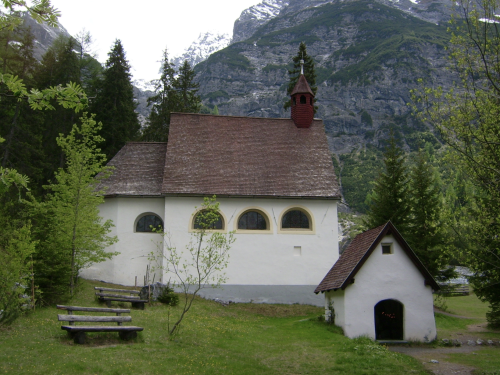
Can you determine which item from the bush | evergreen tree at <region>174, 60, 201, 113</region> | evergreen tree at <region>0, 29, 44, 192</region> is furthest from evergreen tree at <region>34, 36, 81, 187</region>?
the bush

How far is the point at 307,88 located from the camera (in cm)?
2819

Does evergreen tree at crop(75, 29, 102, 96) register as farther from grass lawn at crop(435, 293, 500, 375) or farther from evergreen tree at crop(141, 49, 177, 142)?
grass lawn at crop(435, 293, 500, 375)

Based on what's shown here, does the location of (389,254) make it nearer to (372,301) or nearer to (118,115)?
(372,301)

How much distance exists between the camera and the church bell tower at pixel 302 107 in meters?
27.8

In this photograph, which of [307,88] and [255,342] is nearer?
[255,342]

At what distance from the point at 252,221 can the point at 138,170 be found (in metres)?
7.47

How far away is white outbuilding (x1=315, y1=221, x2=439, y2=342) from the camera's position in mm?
15586

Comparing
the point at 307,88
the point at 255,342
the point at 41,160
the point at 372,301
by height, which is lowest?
the point at 255,342

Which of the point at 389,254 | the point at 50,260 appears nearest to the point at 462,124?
the point at 389,254

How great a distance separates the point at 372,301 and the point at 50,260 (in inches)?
454

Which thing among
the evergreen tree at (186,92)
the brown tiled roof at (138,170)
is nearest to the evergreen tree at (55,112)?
the brown tiled roof at (138,170)

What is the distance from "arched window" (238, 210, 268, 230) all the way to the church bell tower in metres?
7.23

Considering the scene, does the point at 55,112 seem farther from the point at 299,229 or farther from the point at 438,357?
the point at 438,357

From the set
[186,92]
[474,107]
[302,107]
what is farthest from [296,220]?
[186,92]
